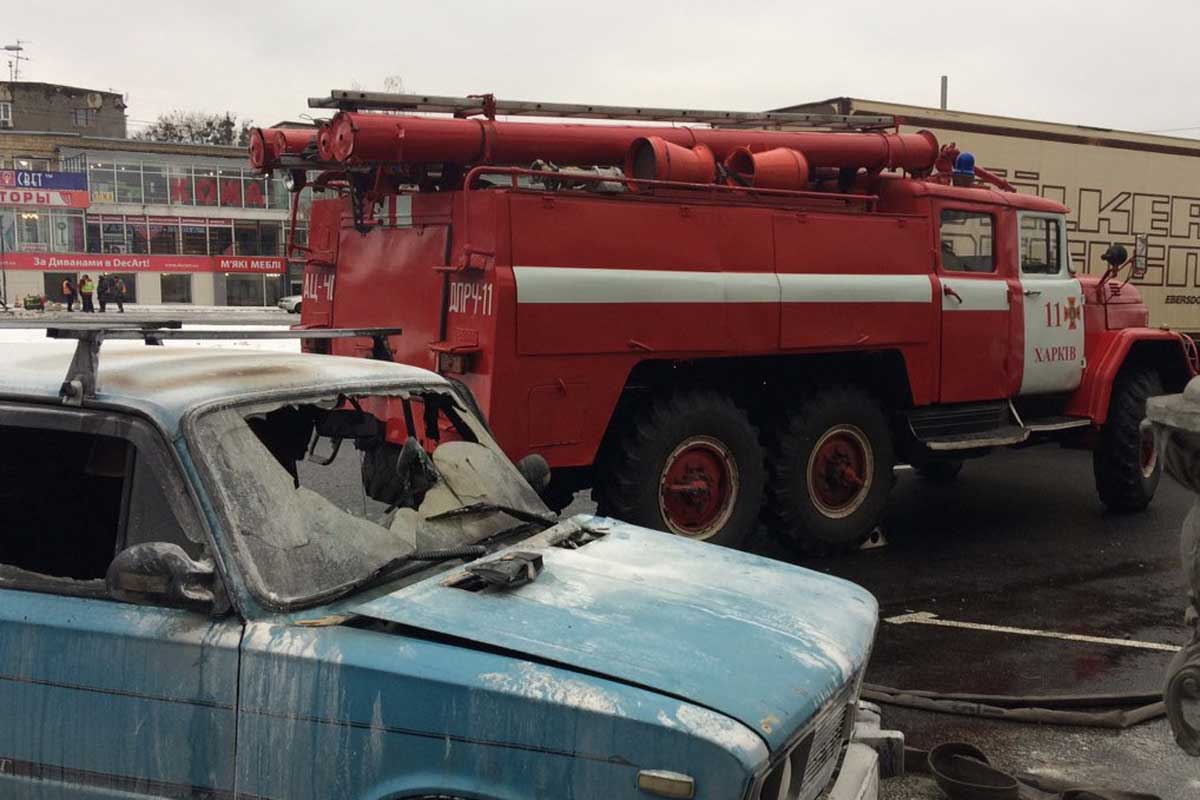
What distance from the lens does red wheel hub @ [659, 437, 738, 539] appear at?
7273 mm

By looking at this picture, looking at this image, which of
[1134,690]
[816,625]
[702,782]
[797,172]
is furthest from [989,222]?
[702,782]

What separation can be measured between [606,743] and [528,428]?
4183 millimetres

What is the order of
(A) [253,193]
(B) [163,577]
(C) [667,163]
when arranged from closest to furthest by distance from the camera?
(B) [163,577], (C) [667,163], (A) [253,193]

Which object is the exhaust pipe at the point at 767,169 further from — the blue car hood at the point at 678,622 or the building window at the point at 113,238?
the building window at the point at 113,238

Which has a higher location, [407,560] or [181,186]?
[181,186]

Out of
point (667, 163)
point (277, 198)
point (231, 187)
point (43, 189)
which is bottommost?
point (667, 163)

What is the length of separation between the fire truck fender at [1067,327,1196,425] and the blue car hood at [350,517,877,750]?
661 centimetres

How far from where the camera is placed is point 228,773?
8.71 feet

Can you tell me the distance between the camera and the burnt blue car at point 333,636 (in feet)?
8.08

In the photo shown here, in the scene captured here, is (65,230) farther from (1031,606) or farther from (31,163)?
(1031,606)

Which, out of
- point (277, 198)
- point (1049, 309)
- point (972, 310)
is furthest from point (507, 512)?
point (277, 198)

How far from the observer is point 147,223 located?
56125mm

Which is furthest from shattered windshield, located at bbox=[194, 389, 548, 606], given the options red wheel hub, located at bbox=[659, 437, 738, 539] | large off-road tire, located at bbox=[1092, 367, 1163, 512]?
large off-road tire, located at bbox=[1092, 367, 1163, 512]

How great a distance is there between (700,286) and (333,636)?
479cm
